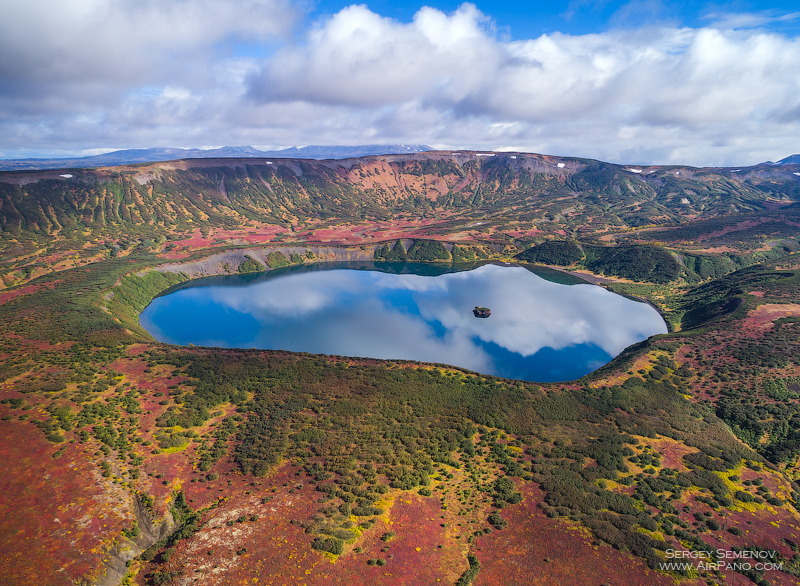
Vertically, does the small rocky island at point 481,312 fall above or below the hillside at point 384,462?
below

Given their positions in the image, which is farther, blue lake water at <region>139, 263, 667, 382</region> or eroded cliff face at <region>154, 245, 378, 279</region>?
eroded cliff face at <region>154, 245, 378, 279</region>

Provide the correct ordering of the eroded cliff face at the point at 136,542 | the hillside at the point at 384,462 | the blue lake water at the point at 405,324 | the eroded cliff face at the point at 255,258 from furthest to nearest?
the eroded cliff face at the point at 255,258
the blue lake water at the point at 405,324
the hillside at the point at 384,462
the eroded cliff face at the point at 136,542

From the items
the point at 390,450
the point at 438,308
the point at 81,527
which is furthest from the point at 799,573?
the point at 438,308

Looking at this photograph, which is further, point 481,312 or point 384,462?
point 481,312

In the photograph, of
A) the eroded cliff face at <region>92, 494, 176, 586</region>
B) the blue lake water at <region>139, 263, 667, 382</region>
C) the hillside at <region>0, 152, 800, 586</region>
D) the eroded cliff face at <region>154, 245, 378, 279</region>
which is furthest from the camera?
the eroded cliff face at <region>154, 245, 378, 279</region>

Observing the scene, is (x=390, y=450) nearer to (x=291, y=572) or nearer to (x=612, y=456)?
(x=291, y=572)

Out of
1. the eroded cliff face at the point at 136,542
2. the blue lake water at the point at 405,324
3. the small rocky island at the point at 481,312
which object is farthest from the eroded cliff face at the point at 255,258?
the eroded cliff face at the point at 136,542

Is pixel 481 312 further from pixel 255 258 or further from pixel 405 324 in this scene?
pixel 255 258

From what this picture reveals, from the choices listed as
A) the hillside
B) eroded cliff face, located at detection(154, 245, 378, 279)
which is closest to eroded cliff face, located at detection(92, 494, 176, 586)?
the hillside

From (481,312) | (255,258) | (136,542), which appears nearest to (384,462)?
(136,542)

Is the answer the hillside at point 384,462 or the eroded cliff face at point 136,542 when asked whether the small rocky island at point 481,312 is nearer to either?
the hillside at point 384,462

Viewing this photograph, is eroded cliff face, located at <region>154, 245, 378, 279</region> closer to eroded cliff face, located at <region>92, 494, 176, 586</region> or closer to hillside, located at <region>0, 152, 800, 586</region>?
hillside, located at <region>0, 152, 800, 586</region>

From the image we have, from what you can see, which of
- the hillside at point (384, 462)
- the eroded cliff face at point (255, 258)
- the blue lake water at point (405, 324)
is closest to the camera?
the hillside at point (384, 462)

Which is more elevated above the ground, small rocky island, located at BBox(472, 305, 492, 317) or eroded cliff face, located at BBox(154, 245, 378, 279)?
eroded cliff face, located at BBox(154, 245, 378, 279)
